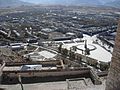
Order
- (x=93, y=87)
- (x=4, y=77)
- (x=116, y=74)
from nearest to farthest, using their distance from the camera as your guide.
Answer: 1. (x=116, y=74)
2. (x=93, y=87)
3. (x=4, y=77)

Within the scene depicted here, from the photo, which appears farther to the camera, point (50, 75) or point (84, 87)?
point (50, 75)

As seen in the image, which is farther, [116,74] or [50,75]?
[50,75]

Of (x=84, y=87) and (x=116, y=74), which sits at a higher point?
(x=116, y=74)

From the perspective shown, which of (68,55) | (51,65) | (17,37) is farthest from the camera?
(17,37)

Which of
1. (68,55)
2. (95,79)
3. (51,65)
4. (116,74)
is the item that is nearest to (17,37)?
(68,55)

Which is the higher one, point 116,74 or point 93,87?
point 116,74

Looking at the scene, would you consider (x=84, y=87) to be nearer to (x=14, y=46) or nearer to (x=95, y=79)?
(x=95, y=79)

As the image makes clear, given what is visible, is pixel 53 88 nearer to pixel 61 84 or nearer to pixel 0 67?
pixel 61 84

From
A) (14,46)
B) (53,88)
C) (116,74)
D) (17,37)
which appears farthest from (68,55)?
(116,74)

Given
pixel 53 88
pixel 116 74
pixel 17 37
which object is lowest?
pixel 17 37
